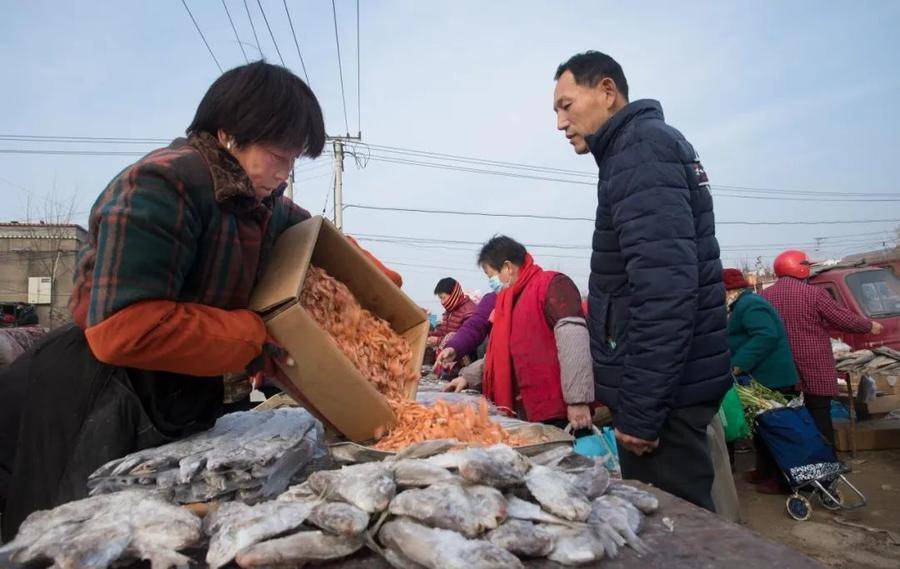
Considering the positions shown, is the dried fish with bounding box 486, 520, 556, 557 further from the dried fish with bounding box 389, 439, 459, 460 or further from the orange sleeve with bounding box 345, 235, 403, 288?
the orange sleeve with bounding box 345, 235, 403, 288

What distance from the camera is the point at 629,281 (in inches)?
85.7

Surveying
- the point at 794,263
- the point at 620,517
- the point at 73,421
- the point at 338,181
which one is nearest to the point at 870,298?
the point at 794,263

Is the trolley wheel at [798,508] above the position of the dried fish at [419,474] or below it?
below

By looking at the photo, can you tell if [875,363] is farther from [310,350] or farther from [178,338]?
[178,338]

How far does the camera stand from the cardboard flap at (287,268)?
1.70 meters

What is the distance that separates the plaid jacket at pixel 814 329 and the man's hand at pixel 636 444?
436 cm

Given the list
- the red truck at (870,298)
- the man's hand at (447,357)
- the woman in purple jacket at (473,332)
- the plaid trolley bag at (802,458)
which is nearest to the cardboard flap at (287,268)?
the man's hand at (447,357)

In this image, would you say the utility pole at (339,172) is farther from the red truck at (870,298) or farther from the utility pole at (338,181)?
the red truck at (870,298)

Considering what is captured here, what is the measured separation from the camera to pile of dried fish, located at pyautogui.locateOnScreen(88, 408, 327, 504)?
144 centimetres

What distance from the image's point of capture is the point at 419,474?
129cm

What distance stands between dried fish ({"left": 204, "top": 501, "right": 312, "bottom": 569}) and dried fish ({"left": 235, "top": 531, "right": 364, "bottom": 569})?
0.03 metres

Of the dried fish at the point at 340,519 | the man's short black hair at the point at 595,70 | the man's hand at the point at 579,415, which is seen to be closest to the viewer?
the dried fish at the point at 340,519

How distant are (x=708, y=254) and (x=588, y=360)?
1.32 meters

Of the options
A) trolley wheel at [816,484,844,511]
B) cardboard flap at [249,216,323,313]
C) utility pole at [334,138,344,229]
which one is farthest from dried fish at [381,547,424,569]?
utility pole at [334,138,344,229]
